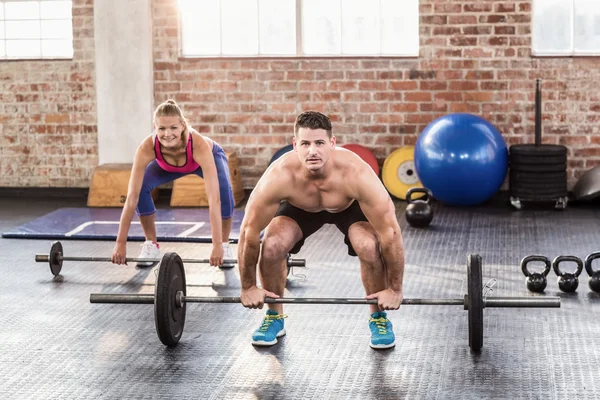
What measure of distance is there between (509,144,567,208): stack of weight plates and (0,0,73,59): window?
12.8 feet

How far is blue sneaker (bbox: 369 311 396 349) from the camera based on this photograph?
3781 mm

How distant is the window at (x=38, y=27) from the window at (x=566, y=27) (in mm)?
3903

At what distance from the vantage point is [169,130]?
15.2ft

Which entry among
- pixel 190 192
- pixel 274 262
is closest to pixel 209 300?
pixel 274 262

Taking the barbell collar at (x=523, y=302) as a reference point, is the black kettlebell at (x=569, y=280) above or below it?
below

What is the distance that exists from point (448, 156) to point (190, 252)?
7.24 feet

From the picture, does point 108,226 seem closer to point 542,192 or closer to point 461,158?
point 461,158

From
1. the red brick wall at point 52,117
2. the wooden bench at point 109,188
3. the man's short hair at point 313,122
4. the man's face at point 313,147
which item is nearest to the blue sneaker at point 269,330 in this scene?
the man's face at point 313,147

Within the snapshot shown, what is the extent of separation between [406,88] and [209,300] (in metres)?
4.42

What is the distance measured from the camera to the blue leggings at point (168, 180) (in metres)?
5.10

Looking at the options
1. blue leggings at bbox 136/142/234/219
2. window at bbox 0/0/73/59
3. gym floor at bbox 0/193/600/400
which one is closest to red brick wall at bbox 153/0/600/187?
window at bbox 0/0/73/59

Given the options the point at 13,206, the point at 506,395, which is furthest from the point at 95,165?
the point at 506,395

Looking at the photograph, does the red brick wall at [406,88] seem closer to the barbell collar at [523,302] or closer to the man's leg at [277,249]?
the man's leg at [277,249]

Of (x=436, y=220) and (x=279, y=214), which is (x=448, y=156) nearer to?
(x=436, y=220)
